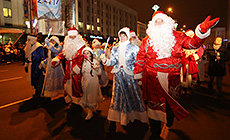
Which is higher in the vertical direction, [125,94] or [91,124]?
[125,94]

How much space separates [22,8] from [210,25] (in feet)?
102

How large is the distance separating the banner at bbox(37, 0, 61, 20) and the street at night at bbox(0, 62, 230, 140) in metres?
Result: 24.5

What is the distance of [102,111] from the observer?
5.21 m

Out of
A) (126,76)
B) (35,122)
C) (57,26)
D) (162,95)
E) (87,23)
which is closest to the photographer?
(162,95)

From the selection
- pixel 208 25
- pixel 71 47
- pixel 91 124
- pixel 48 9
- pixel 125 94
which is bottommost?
pixel 91 124

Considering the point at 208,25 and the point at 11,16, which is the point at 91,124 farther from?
the point at 11,16

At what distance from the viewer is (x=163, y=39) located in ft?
11.1

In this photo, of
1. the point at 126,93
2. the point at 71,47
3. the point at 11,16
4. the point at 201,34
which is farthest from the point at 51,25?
the point at 201,34

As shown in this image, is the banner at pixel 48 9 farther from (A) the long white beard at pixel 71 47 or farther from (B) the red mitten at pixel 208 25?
(B) the red mitten at pixel 208 25

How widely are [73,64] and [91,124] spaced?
171 centimetres

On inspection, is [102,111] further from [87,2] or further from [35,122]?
[87,2]

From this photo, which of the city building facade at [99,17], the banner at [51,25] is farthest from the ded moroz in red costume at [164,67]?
the city building facade at [99,17]

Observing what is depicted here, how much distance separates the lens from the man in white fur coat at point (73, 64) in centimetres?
493

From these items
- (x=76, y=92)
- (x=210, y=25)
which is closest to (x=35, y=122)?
(x=76, y=92)
